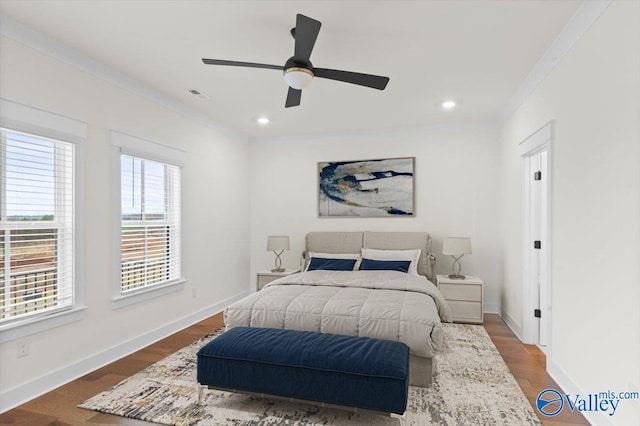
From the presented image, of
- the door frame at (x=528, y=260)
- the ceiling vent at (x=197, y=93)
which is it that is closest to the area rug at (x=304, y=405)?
the door frame at (x=528, y=260)

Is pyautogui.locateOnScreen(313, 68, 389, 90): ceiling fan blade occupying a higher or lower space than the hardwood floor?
higher

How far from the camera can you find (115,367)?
10.5 feet

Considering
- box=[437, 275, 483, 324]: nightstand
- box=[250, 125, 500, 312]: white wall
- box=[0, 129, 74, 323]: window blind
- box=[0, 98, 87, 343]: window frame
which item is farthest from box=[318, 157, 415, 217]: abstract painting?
box=[0, 129, 74, 323]: window blind

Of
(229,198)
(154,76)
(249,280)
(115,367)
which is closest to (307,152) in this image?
(229,198)

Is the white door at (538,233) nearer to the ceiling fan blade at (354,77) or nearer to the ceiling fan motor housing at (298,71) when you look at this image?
the ceiling fan blade at (354,77)

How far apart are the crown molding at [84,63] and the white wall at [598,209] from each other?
383 cm

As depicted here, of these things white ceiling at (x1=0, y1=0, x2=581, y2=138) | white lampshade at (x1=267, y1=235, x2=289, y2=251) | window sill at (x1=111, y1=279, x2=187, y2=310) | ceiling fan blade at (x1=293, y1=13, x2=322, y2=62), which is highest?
white ceiling at (x1=0, y1=0, x2=581, y2=138)

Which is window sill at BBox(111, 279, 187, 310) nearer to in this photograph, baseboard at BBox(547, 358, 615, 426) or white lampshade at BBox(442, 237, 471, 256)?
white lampshade at BBox(442, 237, 471, 256)

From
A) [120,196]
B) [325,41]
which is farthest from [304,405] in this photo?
[325,41]

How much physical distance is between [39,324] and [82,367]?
0.59 meters

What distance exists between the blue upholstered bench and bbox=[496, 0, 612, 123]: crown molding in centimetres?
249

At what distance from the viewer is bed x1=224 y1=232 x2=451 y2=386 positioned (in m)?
2.77

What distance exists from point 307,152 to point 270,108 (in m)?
1.49

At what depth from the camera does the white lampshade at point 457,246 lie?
4.63 meters
